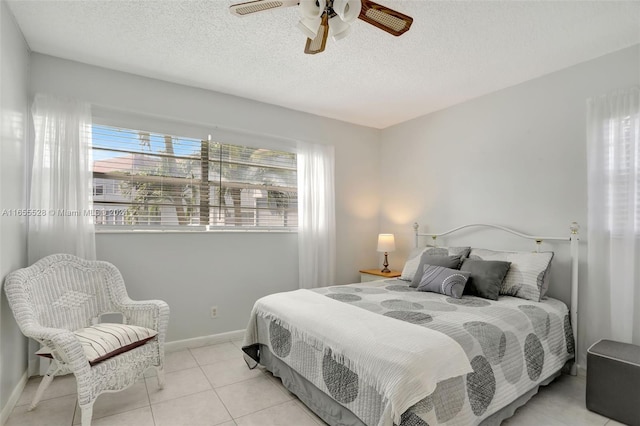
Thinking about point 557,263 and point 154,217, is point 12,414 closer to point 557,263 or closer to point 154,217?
point 154,217

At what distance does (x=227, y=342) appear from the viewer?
11.4 ft

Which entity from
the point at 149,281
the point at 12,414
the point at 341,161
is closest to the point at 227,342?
the point at 149,281

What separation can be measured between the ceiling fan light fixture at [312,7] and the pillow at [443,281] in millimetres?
2222

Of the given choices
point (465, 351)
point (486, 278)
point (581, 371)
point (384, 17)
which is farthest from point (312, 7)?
point (581, 371)

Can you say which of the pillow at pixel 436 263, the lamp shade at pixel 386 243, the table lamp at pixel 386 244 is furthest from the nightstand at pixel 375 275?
the pillow at pixel 436 263

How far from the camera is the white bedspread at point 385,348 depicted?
1.52m

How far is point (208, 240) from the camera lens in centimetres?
344

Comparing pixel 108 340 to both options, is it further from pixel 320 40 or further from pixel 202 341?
pixel 320 40

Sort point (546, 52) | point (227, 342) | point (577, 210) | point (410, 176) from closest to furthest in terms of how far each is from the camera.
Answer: point (546, 52), point (577, 210), point (227, 342), point (410, 176)

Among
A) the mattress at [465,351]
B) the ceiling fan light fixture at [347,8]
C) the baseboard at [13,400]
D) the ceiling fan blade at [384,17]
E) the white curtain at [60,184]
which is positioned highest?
the ceiling fan blade at [384,17]

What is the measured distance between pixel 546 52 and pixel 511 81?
55 centimetres

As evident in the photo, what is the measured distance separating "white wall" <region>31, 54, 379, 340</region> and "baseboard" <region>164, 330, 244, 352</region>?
5 centimetres

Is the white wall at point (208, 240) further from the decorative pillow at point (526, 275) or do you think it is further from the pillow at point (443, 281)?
the decorative pillow at point (526, 275)

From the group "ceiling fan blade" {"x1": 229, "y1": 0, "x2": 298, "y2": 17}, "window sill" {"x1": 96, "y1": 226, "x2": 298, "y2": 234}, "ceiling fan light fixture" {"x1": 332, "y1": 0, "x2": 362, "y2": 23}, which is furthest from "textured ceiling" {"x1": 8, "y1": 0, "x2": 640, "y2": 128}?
"window sill" {"x1": 96, "y1": 226, "x2": 298, "y2": 234}
